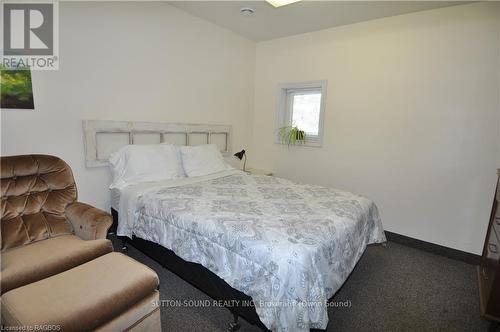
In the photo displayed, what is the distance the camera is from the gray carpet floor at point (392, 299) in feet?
5.57

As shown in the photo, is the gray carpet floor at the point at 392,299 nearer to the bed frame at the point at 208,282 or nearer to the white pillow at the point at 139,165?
the bed frame at the point at 208,282

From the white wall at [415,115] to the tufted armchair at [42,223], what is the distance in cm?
281

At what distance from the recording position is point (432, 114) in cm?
271

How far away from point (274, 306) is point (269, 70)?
347 centimetres

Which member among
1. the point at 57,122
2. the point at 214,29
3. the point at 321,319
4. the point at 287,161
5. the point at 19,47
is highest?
the point at 214,29

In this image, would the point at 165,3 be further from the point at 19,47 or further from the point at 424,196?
the point at 424,196

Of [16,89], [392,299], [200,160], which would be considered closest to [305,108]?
[200,160]

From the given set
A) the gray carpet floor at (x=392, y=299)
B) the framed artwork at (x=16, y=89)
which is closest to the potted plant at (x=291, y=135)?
the gray carpet floor at (x=392, y=299)

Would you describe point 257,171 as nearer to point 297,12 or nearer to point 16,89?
point 297,12

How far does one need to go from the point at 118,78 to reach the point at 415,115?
3198mm

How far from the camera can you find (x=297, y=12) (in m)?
2.94

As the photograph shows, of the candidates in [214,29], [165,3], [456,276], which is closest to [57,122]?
[165,3]

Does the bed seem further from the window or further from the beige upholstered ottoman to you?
the window
